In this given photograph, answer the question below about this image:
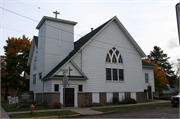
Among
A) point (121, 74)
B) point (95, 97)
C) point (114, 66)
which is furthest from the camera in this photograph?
point (121, 74)

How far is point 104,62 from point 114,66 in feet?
5.58

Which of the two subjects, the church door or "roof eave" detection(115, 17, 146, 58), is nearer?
the church door

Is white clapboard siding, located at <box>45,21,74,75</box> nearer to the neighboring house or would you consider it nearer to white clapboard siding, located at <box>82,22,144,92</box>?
the neighboring house

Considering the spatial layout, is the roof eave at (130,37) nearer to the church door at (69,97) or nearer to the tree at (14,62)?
the church door at (69,97)

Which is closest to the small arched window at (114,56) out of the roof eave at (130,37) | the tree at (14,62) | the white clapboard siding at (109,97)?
the roof eave at (130,37)

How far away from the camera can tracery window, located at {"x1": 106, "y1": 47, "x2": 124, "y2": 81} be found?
2400 cm

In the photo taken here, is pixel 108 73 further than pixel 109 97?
Yes

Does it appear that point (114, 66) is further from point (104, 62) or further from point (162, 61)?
point (162, 61)

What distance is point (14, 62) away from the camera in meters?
34.7

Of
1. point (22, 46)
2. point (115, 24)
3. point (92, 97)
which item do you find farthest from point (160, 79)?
point (22, 46)

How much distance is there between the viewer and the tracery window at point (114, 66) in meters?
24.0

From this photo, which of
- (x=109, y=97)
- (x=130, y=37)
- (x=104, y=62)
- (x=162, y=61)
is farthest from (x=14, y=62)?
(x=162, y=61)

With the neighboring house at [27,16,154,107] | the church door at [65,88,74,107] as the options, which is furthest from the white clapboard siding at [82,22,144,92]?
the church door at [65,88,74,107]

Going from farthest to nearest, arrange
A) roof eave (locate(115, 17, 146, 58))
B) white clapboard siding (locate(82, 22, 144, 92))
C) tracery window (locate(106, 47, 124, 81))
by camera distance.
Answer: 1. roof eave (locate(115, 17, 146, 58))
2. tracery window (locate(106, 47, 124, 81))
3. white clapboard siding (locate(82, 22, 144, 92))
